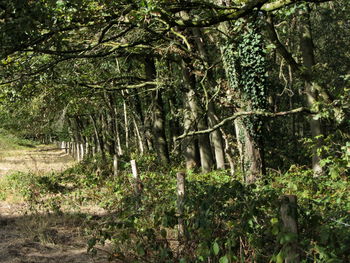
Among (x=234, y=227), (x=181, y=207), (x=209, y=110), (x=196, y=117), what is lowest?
(x=234, y=227)

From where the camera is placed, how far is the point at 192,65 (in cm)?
1520

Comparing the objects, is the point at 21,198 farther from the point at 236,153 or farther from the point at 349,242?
the point at 349,242

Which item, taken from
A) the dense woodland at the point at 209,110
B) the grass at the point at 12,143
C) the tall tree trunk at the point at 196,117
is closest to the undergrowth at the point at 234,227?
the dense woodland at the point at 209,110

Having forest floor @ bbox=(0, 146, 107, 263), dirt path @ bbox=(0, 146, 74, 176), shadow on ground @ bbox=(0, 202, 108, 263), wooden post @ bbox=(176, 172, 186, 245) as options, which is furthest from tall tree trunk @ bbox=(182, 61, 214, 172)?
wooden post @ bbox=(176, 172, 186, 245)

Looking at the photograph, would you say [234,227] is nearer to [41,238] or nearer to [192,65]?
[41,238]

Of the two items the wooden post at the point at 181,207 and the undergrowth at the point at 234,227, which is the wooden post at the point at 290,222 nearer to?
the undergrowth at the point at 234,227

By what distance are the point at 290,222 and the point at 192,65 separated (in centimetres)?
1147

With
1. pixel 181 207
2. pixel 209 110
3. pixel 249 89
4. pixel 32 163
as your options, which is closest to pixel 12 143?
pixel 32 163

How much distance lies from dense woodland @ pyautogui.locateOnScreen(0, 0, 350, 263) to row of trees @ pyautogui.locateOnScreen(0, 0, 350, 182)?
5 centimetres

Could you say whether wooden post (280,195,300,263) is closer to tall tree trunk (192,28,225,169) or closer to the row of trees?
the row of trees

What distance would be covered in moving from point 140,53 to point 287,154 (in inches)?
391

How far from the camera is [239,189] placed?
544 cm

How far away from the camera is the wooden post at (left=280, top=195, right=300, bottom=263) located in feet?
13.5

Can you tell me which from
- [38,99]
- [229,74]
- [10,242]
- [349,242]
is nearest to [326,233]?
[349,242]
